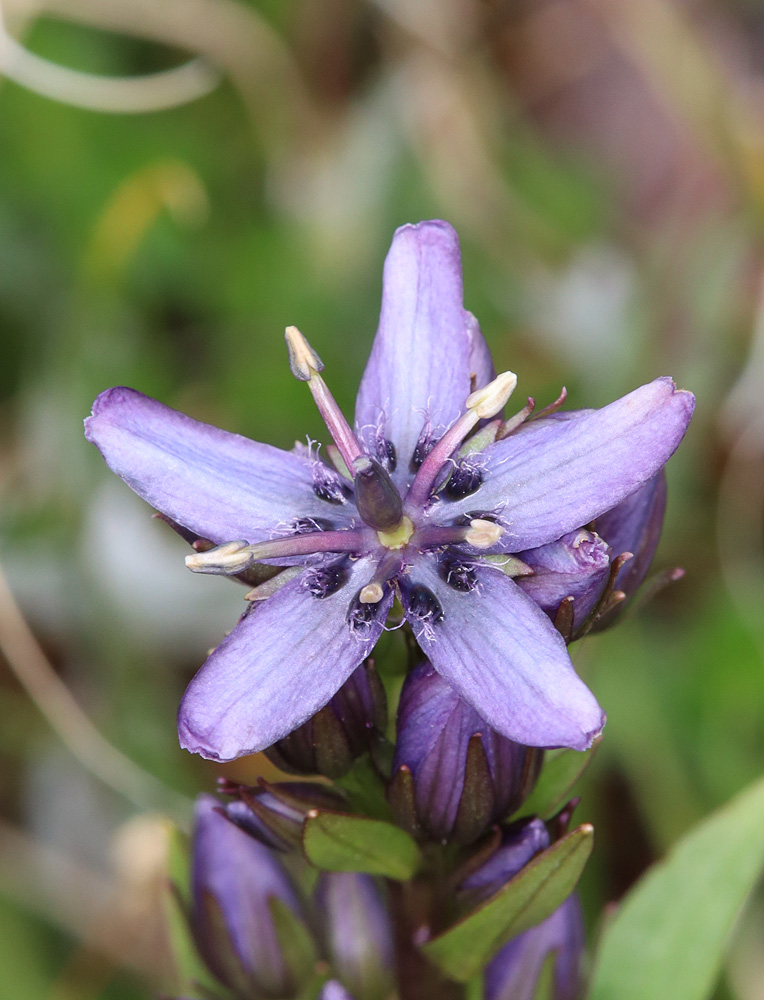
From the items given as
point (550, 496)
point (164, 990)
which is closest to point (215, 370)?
point (164, 990)

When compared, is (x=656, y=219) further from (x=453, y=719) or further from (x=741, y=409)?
(x=453, y=719)

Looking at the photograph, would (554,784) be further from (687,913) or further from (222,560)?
(222,560)

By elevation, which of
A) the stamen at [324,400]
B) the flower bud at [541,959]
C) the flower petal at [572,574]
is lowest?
the flower bud at [541,959]

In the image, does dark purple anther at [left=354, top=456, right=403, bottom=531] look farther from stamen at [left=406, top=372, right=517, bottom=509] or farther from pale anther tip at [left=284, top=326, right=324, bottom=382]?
pale anther tip at [left=284, top=326, right=324, bottom=382]

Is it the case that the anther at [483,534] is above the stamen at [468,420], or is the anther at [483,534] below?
below

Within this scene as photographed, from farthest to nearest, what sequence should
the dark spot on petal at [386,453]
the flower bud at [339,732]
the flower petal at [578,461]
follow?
1. the dark spot on petal at [386,453]
2. the flower bud at [339,732]
3. the flower petal at [578,461]

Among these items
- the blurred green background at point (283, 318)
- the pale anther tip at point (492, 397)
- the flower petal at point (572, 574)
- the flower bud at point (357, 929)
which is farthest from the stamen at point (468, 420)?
the blurred green background at point (283, 318)

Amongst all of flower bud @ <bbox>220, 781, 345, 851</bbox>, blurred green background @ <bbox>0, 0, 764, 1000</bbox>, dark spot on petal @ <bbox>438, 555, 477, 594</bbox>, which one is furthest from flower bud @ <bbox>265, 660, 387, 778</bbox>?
blurred green background @ <bbox>0, 0, 764, 1000</bbox>

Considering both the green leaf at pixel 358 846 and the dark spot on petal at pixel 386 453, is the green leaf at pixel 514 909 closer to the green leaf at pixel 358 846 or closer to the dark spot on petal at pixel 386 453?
the green leaf at pixel 358 846
